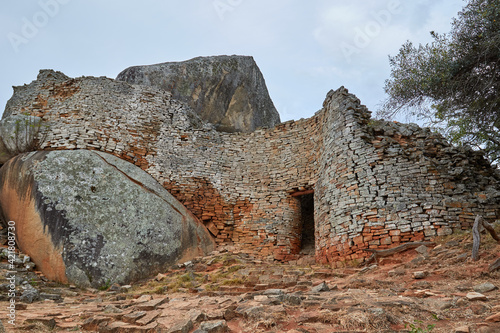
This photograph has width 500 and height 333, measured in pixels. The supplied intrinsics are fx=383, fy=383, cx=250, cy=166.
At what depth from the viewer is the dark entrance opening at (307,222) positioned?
13.1 meters

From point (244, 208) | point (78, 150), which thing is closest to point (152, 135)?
point (78, 150)

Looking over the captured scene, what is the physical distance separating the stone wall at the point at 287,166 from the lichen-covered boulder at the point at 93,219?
3.26 ft

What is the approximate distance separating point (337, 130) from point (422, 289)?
5938mm

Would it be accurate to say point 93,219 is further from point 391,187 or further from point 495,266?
point 495,266

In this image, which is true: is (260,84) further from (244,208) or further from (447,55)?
(447,55)

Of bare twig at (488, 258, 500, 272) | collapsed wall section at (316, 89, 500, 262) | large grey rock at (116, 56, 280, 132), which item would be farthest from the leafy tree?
large grey rock at (116, 56, 280, 132)

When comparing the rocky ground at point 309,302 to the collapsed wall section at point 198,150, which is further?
the collapsed wall section at point 198,150

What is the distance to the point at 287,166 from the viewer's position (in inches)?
500

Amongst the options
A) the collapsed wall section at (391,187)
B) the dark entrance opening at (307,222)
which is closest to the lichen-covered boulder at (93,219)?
the dark entrance opening at (307,222)

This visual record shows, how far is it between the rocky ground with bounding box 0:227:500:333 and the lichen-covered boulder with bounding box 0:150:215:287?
27.6 inches

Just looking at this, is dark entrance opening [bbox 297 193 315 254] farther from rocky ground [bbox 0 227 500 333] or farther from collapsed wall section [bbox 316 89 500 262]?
rocky ground [bbox 0 227 500 333]

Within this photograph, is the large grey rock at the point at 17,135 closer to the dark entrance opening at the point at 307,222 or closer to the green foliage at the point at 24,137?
the green foliage at the point at 24,137

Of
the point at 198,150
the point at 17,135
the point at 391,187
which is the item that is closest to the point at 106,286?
the point at 198,150

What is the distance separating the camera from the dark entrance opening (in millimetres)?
13052
